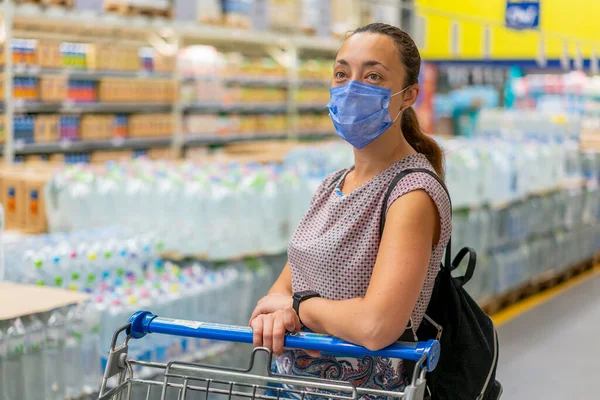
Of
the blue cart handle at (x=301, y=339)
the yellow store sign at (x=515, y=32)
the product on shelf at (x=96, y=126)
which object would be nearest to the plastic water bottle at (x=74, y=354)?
the blue cart handle at (x=301, y=339)

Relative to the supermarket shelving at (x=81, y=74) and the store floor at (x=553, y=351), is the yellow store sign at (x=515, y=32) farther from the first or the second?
the store floor at (x=553, y=351)

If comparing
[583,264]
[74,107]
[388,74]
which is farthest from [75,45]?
[388,74]

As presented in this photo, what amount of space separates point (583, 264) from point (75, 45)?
6.10 m

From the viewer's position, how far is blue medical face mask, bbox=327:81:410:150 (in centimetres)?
174

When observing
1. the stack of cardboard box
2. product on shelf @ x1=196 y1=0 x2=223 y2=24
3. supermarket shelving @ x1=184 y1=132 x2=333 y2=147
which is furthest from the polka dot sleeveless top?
supermarket shelving @ x1=184 y1=132 x2=333 y2=147

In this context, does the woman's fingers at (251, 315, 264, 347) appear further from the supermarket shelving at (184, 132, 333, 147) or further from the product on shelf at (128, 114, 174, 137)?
the supermarket shelving at (184, 132, 333, 147)

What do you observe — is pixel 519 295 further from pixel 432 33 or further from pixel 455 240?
pixel 432 33

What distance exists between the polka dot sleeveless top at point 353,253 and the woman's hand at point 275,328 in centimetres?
11

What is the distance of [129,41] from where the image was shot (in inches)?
389

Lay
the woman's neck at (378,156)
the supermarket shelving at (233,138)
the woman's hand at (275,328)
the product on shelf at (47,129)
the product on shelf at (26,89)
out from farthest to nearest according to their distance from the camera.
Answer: the supermarket shelving at (233,138) → the product on shelf at (47,129) → the product on shelf at (26,89) → the woman's neck at (378,156) → the woman's hand at (275,328)

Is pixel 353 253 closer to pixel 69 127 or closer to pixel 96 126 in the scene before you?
pixel 69 127

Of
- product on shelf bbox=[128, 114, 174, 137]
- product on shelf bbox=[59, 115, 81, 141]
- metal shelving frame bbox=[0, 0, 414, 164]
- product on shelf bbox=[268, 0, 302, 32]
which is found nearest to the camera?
metal shelving frame bbox=[0, 0, 414, 164]

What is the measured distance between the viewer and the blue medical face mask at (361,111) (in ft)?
5.69

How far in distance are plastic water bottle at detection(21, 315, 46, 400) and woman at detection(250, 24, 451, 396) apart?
1.46 meters
